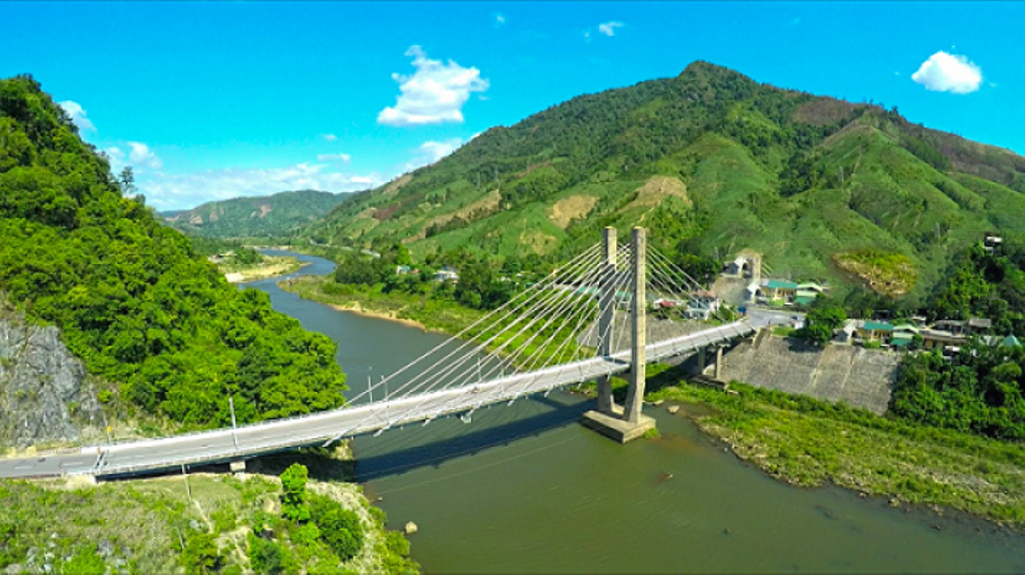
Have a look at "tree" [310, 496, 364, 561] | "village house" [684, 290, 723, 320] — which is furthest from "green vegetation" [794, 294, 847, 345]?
"tree" [310, 496, 364, 561]

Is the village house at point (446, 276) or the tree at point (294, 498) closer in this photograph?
the tree at point (294, 498)

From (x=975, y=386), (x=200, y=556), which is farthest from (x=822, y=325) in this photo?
(x=200, y=556)

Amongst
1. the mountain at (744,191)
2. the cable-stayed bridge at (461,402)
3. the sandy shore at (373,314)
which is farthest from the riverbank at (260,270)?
the cable-stayed bridge at (461,402)

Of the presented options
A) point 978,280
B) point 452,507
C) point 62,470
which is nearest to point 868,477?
point 452,507

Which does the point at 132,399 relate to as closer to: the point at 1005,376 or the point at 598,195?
the point at 1005,376

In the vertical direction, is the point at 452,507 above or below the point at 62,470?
below

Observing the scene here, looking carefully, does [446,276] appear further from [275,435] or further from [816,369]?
[275,435]

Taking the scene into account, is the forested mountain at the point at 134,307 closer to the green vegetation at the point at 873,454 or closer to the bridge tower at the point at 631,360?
the bridge tower at the point at 631,360
